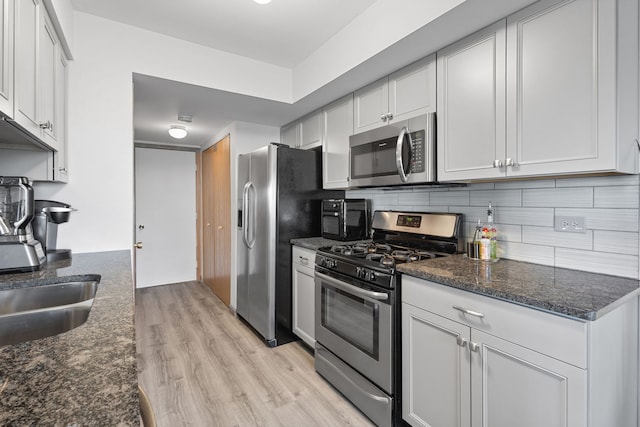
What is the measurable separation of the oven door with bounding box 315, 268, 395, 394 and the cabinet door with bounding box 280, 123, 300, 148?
1.66 m

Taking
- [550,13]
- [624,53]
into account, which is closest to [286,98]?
[550,13]

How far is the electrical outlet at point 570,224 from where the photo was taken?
1553mm

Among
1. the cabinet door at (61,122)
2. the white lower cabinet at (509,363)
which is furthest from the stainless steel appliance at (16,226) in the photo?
the white lower cabinet at (509,363)

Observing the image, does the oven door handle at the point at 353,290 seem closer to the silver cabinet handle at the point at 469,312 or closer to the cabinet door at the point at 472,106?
the silver cabinet handle at the point at 469,312

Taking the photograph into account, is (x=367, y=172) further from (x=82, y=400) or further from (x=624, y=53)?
(x=82, y=400)

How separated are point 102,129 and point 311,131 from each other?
173 cm

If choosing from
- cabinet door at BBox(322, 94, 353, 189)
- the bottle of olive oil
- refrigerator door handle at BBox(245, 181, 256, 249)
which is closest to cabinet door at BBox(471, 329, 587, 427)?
the bottle of olive oil

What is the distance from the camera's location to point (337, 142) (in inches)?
109

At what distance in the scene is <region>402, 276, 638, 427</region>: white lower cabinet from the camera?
107 centimetres

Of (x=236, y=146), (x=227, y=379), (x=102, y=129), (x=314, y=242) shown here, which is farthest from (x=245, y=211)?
(x=227, y=379)

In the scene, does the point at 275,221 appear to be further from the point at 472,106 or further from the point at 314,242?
the point at 472,106

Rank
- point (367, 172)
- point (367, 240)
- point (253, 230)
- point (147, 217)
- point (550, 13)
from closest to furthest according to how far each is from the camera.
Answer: point (550, 13) → point (367, 172) → point (367, 240) → point (253, 230) → point (147, 217)

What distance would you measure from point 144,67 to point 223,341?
231cm

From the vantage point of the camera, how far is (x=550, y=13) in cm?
141
